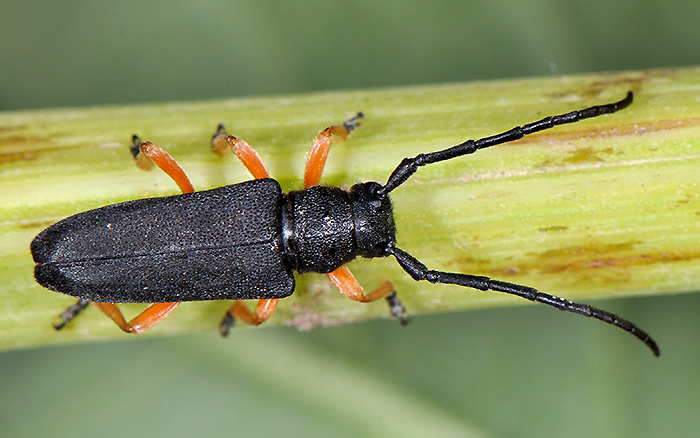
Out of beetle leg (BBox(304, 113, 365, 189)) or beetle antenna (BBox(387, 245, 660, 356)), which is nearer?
beetle antenna (BBox(387, 245, 660, 356))

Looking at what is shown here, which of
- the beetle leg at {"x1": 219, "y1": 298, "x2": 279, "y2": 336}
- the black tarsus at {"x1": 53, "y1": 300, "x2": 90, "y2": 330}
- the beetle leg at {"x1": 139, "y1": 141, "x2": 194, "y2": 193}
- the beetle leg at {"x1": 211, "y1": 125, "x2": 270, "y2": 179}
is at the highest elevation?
the beetle leg at {"x1": 211, "y1": 125, "x2": 270, "y2": 179}

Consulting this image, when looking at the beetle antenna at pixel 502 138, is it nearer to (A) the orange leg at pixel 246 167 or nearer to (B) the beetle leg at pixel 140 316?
(A) the orange leg at pixel 246 167

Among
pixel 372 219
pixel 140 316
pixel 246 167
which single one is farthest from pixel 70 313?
pixel 372 219

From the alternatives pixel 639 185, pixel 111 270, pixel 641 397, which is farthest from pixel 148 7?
pixel 641 397

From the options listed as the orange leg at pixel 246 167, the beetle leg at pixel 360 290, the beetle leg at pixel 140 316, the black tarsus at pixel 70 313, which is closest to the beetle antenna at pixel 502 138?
the beetle leg at pixel 360 290

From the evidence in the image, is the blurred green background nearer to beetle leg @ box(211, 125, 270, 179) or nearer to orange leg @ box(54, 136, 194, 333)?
orange leg @ box(54, 136, 194, 333)

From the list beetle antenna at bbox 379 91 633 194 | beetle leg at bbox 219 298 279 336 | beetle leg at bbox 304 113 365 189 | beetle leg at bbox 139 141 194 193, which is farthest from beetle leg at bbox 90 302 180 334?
beetle antenna at bbox 379 91 633 194

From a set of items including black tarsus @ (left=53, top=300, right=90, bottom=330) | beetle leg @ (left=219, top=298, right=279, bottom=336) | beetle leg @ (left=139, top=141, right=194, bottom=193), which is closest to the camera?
beetle leg @ (left=139, top=141, right=194, bottom=193)

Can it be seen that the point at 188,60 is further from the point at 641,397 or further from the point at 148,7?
the point at 641,397
